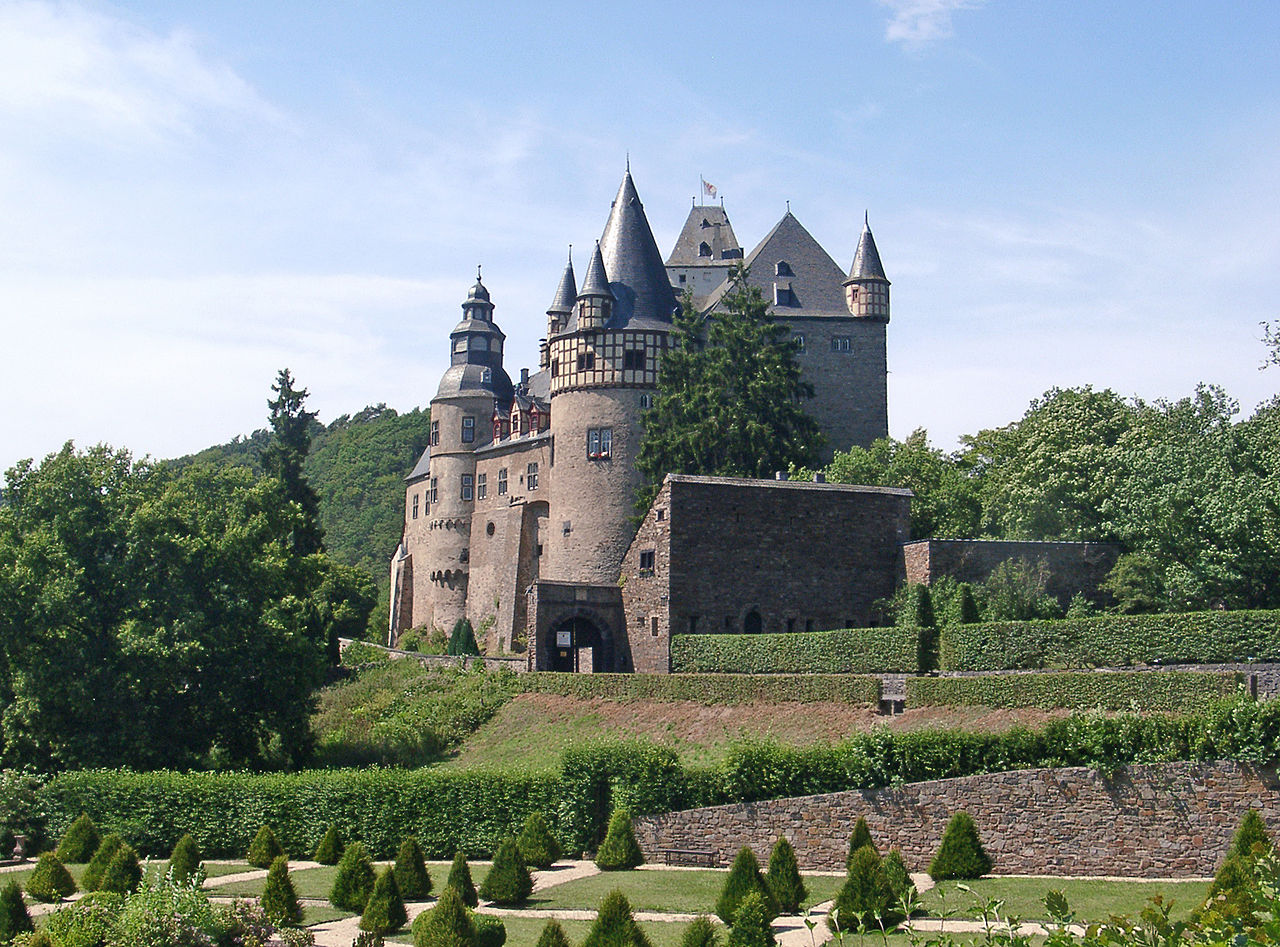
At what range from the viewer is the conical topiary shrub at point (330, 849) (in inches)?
1137

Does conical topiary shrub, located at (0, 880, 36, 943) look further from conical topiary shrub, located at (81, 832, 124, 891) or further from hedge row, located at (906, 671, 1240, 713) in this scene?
hedge row, located at (906, 671, 1240, 713)

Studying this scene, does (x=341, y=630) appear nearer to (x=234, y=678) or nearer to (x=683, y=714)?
(x=234, y=678)

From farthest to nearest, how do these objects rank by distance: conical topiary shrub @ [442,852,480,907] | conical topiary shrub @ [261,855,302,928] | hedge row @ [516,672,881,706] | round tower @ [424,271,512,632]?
round tower @ [424,271,512,632] → hedge row @ [516,672,881,706] → conical topiary shrub @ [442,852,480,907] → conical topiary shrub @ [261,855,302,928]

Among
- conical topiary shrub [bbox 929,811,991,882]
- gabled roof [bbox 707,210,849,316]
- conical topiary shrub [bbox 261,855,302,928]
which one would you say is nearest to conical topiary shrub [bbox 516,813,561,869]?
conical topiary shrub [bbox 261,855,302,928]

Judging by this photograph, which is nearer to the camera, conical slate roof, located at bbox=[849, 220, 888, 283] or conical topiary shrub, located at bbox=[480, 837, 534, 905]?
conical topiary shrub, located at bbox=[480, 837, 534, 905]

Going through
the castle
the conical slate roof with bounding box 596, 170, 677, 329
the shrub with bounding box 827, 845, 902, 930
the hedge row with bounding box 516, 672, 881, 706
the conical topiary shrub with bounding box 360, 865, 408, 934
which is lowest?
the conical topiary shrub with bounding box 360, 865, 408, 934

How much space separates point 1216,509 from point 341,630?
5043 cm

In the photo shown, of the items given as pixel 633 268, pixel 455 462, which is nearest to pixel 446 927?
pixel 633 268

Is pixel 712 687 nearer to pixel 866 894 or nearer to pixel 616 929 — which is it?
pixel 866 894

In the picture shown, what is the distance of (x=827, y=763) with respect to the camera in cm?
2673

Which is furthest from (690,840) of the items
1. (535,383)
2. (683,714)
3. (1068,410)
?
(535,383)

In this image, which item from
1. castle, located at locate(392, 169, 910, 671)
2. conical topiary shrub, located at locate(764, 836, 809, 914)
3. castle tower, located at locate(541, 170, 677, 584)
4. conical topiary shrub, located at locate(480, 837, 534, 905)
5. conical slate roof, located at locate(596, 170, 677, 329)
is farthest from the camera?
conical slate roof, located at locate(596, 170, 677, 329)

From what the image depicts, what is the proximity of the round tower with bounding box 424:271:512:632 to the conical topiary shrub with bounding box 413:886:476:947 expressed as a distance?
51.3 metres

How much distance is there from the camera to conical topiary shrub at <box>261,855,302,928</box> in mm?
21547
